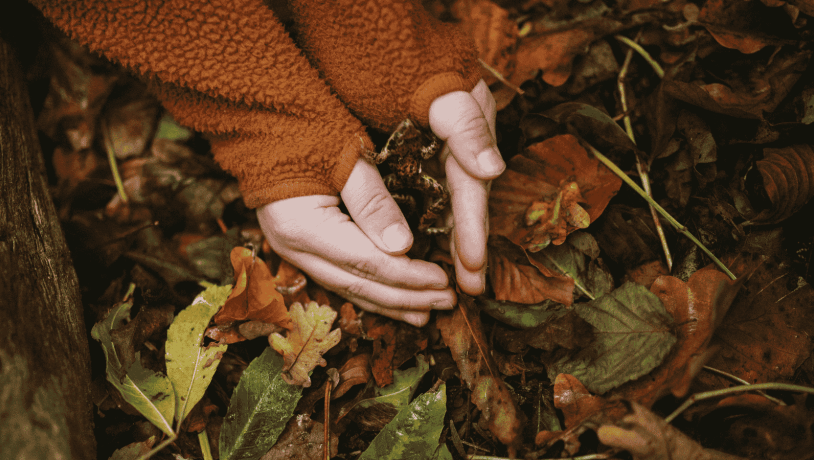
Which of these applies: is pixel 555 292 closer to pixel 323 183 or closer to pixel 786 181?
pixel 786 181

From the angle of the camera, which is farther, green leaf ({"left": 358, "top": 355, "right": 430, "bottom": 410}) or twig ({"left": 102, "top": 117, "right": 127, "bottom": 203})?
twig ({"left": 102, "top": 117, "right": 127, "bottom": 203})

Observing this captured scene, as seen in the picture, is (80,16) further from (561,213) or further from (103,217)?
(561,213)

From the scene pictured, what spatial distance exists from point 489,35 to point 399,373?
55.9 inches

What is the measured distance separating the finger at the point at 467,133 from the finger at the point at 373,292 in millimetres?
439

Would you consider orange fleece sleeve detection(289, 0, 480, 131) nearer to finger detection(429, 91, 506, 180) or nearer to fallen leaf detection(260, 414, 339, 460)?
finger detection(429, 91, 506, 180)

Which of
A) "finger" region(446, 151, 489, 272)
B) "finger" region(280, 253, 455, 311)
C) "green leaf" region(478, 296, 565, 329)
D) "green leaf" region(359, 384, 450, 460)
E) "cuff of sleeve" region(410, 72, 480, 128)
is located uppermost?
"cuff of sleeve" region(410, 72, 480, 128)

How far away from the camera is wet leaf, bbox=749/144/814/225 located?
1.29 metres

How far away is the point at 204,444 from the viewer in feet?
4.37

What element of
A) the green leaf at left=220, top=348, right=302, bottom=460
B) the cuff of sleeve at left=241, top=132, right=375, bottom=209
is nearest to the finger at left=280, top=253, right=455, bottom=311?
the cuff of sleeve at left=241, top=132, right=375, bottom=209

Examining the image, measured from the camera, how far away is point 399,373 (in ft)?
4.68

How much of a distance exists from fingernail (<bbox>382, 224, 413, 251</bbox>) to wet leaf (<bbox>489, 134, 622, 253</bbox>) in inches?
14.1

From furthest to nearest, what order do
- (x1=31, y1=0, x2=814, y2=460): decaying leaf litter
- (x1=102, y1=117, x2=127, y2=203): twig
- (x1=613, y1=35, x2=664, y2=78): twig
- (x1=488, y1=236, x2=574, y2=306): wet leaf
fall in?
(x1=102, y1=117, x2=127, y2=203): twig, (x1=613, y1=35, x2=664, y2=78): twig, (x1=488, y1=236, x2=574, y2=306): wet leaf, (x1=31, y1=0, x2=814, y2=460): decaying leaf litter

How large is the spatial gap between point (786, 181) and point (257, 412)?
70.1 inches

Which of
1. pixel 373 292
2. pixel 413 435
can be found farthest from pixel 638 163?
pixel 413 435
